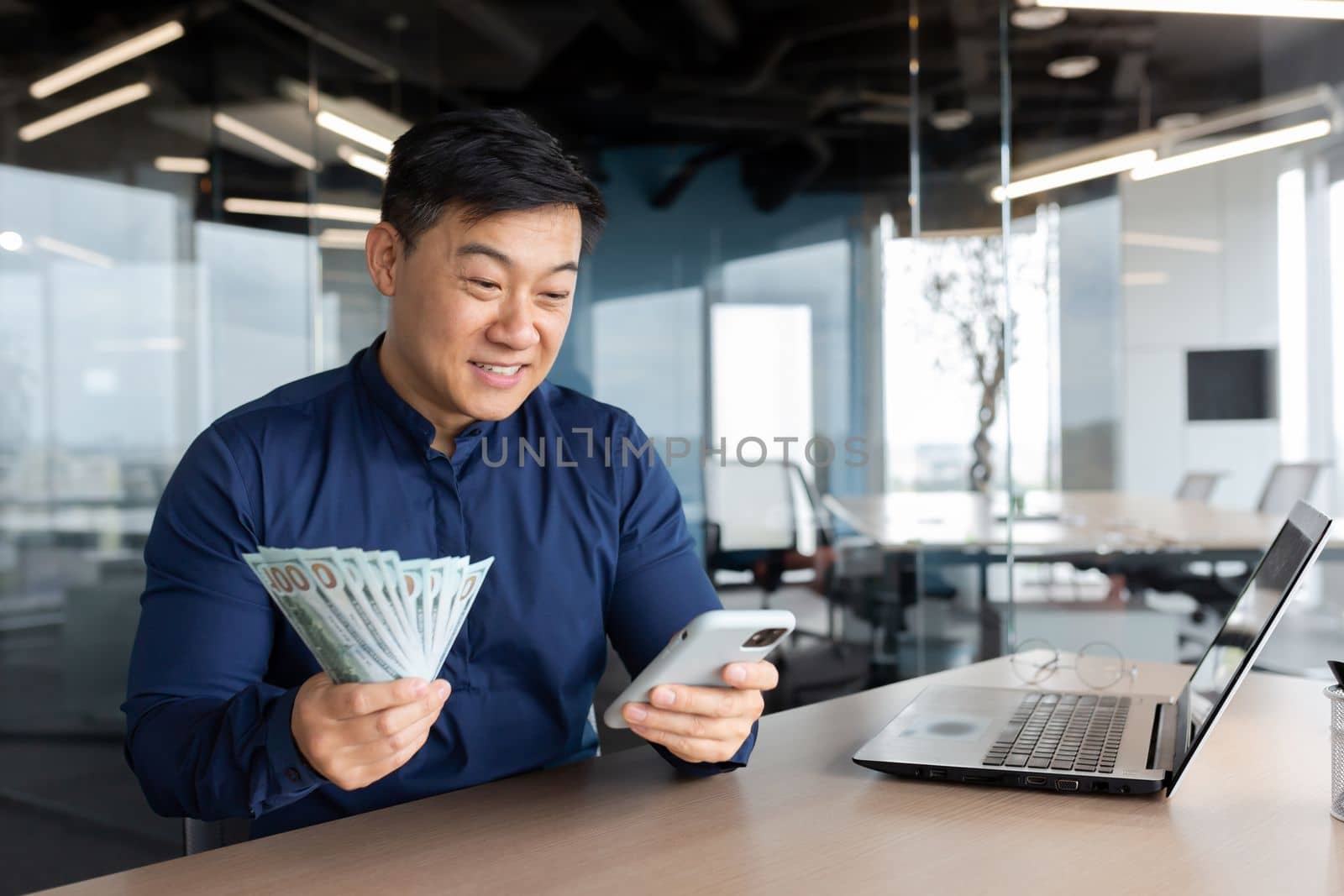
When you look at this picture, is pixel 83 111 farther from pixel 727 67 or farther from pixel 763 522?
pixel 763 522

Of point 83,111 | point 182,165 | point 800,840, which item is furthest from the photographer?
point 182,165

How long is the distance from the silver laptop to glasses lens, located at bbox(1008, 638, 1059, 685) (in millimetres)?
169

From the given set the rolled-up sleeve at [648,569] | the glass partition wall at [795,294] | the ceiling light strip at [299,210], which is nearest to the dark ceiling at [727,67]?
the glass partition wall at [795,294]

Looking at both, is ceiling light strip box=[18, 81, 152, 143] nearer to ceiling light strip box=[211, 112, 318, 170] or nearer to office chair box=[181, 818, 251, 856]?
ceiling light strip box=[211, 112, 318, 170]

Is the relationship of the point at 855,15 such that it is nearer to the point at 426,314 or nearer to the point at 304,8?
the point at 304,8

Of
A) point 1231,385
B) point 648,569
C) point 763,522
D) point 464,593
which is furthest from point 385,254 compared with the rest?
point 1231,385

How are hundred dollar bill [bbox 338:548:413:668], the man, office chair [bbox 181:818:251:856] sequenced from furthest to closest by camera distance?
office chair [bbox 181:818:251:856]
the man
hundred dollar bill [bbox 338:548:413:668]

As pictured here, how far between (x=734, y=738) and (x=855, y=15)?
3995 millimetres

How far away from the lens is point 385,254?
141cm

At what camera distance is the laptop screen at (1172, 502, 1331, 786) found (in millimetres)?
1037

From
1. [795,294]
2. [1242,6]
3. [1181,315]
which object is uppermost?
[1242,6]

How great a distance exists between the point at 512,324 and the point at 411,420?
0.70 ft

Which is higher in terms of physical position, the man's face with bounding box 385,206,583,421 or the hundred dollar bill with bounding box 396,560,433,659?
the man's face with bounding box 385,206,583,421

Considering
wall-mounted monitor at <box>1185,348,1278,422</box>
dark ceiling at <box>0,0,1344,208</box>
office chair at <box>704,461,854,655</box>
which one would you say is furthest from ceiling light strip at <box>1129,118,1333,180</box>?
office chair at <box>704,461,854,655</box>
